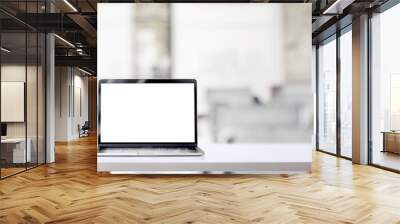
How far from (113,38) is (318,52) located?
633cm

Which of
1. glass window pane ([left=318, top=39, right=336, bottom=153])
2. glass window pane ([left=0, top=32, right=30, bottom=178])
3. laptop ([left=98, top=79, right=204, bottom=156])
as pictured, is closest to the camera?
laptop ([left=98, top=79, right=204, bottom=156])

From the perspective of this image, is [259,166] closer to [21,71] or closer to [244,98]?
[244,98]

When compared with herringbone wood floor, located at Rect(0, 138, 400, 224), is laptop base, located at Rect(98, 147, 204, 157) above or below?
above

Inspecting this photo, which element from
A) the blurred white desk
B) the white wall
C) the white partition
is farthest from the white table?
the white partition

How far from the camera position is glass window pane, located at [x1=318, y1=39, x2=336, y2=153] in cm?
887

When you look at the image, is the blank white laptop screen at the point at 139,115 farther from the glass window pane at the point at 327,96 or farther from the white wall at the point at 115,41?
the glass window pane at the point at 327,96

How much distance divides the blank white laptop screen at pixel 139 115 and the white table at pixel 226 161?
1.12 ft

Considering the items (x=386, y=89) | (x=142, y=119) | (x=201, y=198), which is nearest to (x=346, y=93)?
(x=386, y=89)

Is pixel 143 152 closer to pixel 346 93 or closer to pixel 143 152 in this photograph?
pixel 143 152

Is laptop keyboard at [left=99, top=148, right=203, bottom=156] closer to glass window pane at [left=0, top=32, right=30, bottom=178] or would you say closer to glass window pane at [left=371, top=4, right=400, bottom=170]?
glass window pane at [left=0, top=32, right=30, bottom=178]

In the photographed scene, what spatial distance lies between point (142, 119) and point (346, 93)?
4827 millimetres

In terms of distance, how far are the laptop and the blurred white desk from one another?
1.47 metres

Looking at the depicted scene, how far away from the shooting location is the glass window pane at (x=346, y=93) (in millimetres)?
7809

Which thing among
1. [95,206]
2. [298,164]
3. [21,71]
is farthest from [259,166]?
[21,71]
